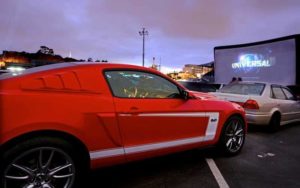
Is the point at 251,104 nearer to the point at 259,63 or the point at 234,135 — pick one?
the point at 234,135

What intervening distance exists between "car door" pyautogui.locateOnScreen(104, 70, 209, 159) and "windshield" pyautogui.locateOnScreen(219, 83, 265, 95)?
165 inches

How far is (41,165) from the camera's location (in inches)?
134

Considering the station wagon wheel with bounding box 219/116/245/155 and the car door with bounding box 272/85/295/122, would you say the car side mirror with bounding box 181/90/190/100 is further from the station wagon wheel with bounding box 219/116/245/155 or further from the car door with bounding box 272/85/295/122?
the car door with bounding box 272/85/295/122

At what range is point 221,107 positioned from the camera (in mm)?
5480

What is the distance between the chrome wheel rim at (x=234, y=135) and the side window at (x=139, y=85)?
1.49 m

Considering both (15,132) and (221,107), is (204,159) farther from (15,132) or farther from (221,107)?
(15,132)

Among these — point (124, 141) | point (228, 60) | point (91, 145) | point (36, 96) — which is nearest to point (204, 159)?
point (124, 141)

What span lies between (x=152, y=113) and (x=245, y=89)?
5.44 metres

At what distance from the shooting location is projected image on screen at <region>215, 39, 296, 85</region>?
17.6 metres

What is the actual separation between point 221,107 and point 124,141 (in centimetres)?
216

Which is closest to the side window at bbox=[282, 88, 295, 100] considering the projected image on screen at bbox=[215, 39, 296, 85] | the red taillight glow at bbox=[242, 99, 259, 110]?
the red taillight glow at bbox=[242, 99, 259, 110]

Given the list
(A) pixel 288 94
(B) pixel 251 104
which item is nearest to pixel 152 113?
(B) pixel 251 104

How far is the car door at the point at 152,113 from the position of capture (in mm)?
4039

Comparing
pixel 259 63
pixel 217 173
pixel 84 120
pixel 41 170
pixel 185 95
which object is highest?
pixel 259 63
